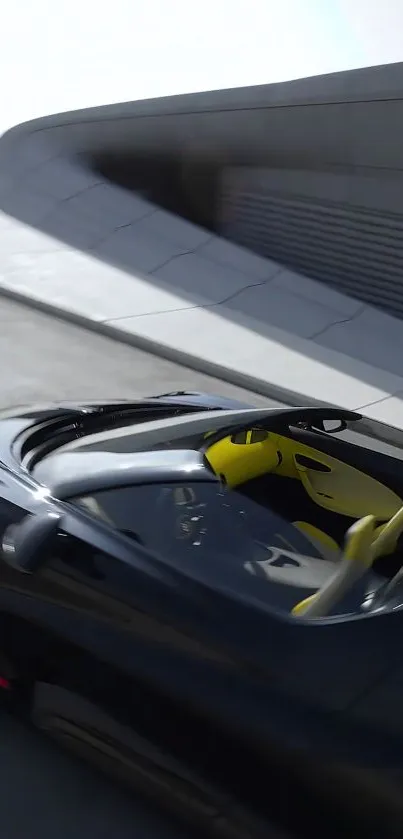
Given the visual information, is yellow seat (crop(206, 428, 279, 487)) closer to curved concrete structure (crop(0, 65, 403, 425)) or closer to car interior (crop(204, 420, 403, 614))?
car interior (crop(204, 420, 403, 614))

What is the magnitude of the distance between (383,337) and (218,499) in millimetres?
7951

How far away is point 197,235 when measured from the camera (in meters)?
12.8

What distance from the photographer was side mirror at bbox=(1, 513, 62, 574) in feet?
8.58

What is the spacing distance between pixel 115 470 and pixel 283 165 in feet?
32.9

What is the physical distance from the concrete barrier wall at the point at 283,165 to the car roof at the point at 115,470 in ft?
28.2

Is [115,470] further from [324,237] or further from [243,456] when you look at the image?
[324,237]

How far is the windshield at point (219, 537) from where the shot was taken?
2.56 metres

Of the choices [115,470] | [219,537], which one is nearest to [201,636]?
[219,537]

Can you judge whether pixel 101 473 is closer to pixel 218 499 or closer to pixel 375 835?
pixel 218 499

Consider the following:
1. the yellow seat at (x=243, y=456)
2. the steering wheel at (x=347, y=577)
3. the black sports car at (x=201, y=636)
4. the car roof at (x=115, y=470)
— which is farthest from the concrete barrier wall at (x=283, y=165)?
the steering wheel at (x=347, y=577)

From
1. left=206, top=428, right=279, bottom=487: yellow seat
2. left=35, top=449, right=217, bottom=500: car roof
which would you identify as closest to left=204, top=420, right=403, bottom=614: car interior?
left=206, top=428, right=279, bottom=487: yellow seat

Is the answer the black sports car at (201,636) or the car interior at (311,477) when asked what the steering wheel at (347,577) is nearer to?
the black sports car at (201,636)

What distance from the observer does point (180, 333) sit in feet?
31.4

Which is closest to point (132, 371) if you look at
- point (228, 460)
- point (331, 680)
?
point (228, 460)
